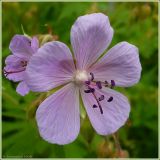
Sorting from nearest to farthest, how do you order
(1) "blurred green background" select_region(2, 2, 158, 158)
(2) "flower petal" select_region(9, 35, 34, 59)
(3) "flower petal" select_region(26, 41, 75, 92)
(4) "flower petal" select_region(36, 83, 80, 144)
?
(3) "flower petal" select_region(26, 41, 75, 92) → (4) "flower petal" select_region(36, 83, 80, 144) → (2) "flower petal" select_region(9, 35, 34, 59) → (1) "blurred green background" select_region(2, 2, 158, 158)

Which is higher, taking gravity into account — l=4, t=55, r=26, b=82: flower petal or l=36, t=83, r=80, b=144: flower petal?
l=4, t=55, r=26, b=82: flower petal

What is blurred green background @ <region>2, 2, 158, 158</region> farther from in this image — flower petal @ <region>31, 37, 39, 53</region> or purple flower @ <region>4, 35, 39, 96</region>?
flower petal @ <region>31, 37, 39, 53</region>

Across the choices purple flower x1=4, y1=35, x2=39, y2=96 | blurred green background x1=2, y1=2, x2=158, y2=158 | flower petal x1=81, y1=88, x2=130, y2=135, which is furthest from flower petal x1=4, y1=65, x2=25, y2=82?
blurred green background x1=2, y1=2, x2=158, y2=158

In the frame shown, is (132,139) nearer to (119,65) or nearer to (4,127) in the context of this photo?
(4,127)

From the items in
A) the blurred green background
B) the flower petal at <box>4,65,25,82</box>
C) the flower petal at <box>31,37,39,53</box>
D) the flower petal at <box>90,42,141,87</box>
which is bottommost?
the blurred green background

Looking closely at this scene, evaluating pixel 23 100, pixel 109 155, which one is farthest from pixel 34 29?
pixel 109 155

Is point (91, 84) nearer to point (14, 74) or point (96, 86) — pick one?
point (96, 86)
